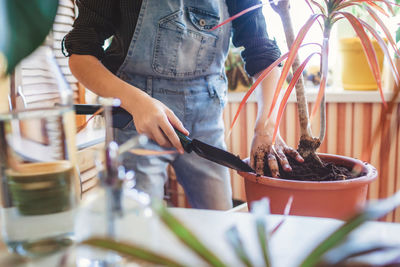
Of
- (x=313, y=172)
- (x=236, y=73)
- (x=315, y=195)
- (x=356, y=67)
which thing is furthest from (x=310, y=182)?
(x=236, y=73)

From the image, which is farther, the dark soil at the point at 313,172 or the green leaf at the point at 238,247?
the dark soil at the point at 313,172

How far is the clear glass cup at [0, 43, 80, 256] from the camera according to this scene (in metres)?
0.39

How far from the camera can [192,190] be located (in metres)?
1.16

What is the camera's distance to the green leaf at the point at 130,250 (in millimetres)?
252

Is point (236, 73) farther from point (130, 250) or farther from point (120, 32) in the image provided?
point (130, 250)

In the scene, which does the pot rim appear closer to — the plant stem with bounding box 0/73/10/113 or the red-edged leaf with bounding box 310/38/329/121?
the red-edged leaf with bounding box 310/38/329/121

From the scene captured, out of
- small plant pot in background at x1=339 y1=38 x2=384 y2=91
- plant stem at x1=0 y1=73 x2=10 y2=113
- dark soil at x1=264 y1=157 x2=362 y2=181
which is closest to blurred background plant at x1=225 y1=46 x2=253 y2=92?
small plant pot in background at x1=339 y1=38 x2=384 y2=91

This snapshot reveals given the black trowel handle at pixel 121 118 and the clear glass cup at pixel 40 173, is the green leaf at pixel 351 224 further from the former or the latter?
the black trowel handle at pixel 121 118

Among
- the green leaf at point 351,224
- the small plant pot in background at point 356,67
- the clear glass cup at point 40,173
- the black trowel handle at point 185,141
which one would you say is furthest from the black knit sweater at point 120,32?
the small plant pot in background at point 356,67

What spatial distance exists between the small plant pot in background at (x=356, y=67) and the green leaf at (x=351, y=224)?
1.85 meters

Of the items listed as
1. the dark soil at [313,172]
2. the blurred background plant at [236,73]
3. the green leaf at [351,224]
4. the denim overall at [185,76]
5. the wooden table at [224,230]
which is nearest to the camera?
the green leaf at [351,224]

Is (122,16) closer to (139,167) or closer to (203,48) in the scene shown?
(203,48)

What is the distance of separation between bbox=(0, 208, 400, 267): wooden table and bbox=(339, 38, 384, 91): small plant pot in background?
161 centimetres

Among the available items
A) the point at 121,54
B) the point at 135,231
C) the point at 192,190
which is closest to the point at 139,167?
the point at 192,190
